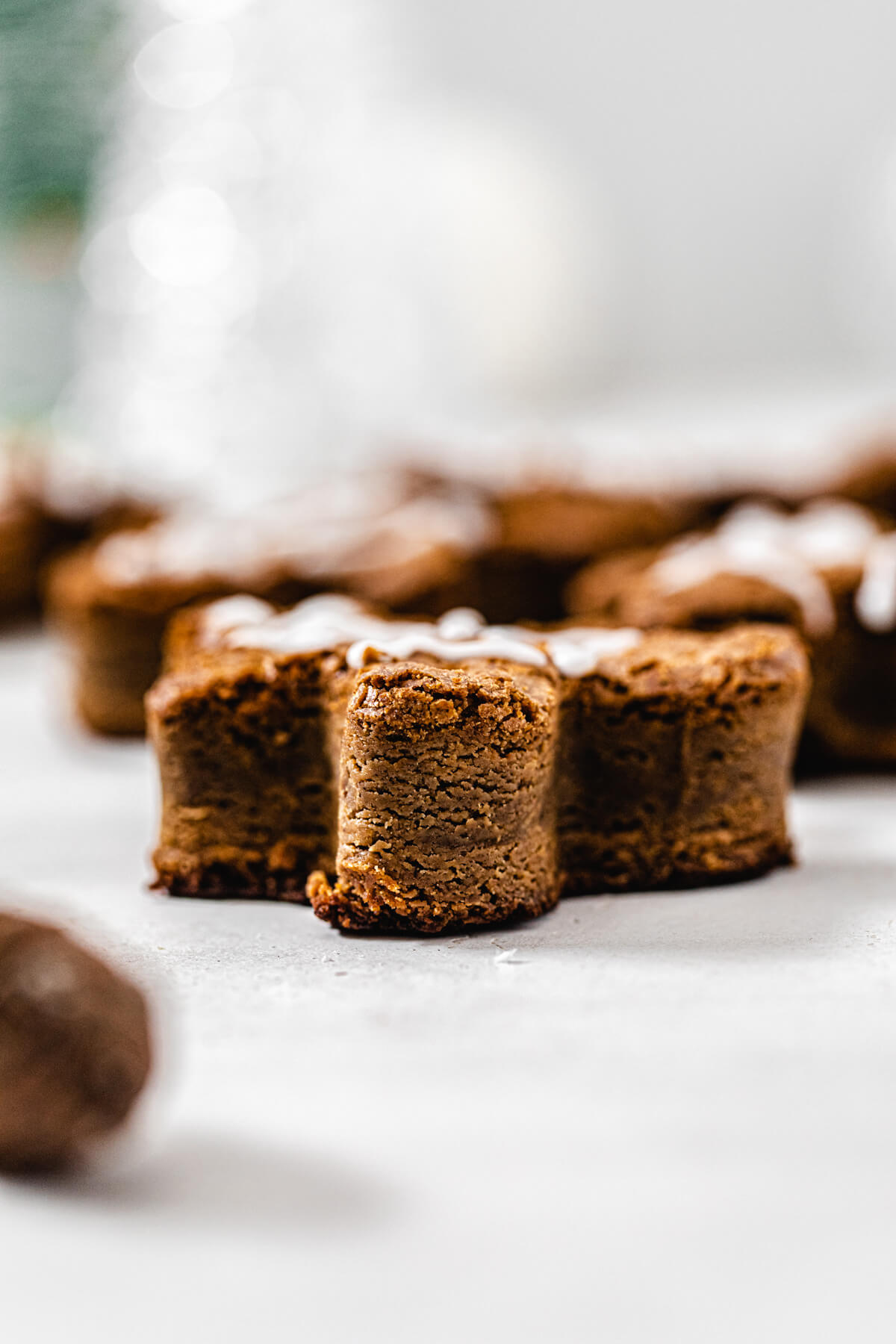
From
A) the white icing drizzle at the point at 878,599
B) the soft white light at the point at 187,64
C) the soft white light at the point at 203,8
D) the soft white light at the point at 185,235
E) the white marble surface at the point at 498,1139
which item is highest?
the soft white light at the point at 203,8

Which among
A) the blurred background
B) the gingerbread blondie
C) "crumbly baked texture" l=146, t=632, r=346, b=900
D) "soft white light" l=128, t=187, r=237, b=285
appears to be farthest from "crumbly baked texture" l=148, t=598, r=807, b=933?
"soft white light" l=128, t=187, r=237, b=285

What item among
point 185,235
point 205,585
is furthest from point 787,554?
point 185,235

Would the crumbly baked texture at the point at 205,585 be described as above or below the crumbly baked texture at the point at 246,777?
above

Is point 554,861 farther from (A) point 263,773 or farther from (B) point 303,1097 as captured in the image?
(B) point 303,1097

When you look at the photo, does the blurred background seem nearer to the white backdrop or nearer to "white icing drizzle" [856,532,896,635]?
the white backdrop

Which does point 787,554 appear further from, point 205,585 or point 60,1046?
point 60,1046

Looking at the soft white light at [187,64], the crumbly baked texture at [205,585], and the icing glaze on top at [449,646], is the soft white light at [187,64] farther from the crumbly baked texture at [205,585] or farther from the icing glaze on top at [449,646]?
the icing glaze on top at [449,646]

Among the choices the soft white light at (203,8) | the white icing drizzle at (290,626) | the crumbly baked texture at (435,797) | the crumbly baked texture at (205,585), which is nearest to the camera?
the crumbly baked texture at (435,797)

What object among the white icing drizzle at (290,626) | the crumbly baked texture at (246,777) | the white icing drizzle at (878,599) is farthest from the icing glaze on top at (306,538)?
the crumbly baked texture at (246,777)
